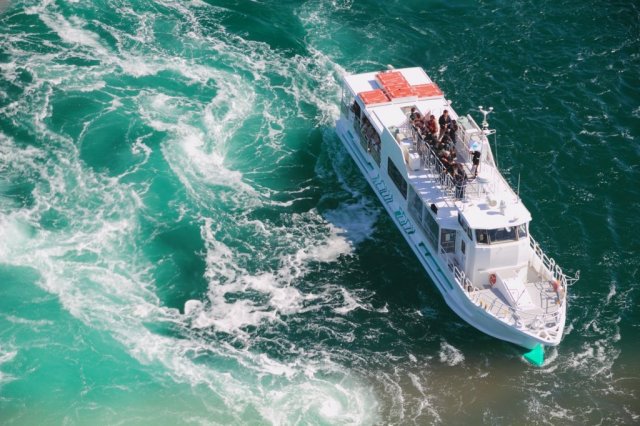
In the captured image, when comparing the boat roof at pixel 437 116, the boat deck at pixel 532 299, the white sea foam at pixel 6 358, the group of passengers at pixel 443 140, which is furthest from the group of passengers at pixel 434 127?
the white sea foam at pixel 6 358

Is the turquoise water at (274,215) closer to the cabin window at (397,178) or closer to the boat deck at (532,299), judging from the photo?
the boat deck at (532,299)

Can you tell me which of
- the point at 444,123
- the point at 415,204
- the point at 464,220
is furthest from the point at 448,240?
the point at 444,123

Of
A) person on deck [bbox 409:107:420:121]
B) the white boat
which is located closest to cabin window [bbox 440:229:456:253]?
the white boat

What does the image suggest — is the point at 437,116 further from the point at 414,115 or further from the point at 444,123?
the point at 444,123

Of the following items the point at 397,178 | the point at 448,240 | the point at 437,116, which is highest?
the point at 437,116

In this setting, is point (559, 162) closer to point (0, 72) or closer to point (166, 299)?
point (166, 299)
